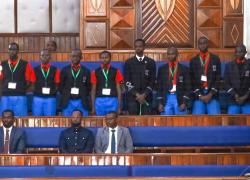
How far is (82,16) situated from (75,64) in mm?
1611

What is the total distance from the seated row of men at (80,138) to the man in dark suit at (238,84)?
3.85ft

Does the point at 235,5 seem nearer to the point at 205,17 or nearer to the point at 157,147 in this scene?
the point at 205,17

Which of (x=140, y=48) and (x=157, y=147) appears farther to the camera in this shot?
(x=140, y=48)

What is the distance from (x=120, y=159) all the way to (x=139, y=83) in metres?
1.64

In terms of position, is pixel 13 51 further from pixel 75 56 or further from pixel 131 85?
pixel 131 85

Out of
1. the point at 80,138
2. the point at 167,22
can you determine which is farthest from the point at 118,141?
the point at 167,22

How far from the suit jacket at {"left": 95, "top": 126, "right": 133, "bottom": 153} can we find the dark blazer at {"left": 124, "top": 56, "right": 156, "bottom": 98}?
A: 28.5 inches

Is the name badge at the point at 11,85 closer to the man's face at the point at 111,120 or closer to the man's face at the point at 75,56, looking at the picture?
the man's face at the point at 75,56

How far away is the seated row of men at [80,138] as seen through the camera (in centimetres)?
591

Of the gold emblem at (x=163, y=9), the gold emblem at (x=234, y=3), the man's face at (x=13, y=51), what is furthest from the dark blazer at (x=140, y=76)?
the gold emblem at (x=234, y=3)

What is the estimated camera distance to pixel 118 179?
4.39 m

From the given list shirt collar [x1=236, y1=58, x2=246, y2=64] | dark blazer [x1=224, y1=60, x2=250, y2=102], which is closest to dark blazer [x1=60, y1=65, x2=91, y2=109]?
dark blazer [x1=224, y1=60, x2=250, y2=102]


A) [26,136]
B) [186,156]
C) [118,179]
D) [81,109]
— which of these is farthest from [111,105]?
[118,179]

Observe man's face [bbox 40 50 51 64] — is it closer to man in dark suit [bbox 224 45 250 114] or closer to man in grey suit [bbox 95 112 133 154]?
man in grey suit [bbox 95 112 133 154]
